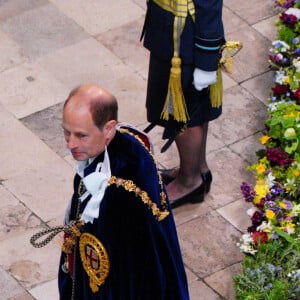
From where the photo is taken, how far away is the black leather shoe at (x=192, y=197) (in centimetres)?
768

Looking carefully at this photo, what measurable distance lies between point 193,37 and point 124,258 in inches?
69.7

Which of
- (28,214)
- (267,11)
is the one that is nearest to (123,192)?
(28,214)

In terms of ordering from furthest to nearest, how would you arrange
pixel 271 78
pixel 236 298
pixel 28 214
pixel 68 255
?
1. pixel 271 78
2. pixel 28 214
3. pixel 236 298
4. pixel 68 255

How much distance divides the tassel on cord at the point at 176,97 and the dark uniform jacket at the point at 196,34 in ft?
0.19

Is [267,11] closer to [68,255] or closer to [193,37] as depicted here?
[193,37]

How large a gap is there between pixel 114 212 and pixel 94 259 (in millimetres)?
279

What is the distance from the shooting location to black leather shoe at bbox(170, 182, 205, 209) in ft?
25.2

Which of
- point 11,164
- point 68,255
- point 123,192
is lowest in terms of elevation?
point 11,164

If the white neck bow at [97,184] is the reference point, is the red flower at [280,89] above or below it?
below

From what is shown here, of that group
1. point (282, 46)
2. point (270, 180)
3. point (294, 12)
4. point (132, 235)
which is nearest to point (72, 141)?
point (132, 235)

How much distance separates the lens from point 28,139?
8.21 m

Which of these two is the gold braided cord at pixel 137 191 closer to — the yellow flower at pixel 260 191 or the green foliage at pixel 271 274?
the green foliage at pixel 271 274

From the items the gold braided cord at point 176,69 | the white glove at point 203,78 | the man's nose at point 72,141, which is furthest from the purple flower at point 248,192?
the man's nose at point 72,141

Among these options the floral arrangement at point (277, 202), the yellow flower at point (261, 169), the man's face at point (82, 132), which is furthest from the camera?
the yellow flower at point (261, 169)
